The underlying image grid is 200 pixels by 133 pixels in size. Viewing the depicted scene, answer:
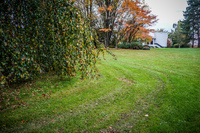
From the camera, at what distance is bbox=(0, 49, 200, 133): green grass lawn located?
275cm

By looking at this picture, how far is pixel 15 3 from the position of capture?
9.47ft

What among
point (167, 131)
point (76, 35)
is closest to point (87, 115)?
point (167, 131)

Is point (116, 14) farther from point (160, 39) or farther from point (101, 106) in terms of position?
point (160, 39)

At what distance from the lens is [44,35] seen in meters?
3.51

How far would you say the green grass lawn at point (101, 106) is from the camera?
9.01ft

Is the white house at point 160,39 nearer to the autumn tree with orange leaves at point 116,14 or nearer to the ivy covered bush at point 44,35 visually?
the autumn tree with orange leaves at point 116,14

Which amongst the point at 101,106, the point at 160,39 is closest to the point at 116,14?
the point at 101,106

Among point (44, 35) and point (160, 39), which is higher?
point (160, 39)

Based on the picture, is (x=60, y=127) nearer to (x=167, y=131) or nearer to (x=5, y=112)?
(x=5, y=112)

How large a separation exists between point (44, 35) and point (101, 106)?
2.92m

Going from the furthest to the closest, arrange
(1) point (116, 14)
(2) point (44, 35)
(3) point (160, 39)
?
1. (3) point (160, 39)
2. (1) point (116, 14)
3. (2) point (44, 35)

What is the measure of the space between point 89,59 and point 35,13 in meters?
2.04

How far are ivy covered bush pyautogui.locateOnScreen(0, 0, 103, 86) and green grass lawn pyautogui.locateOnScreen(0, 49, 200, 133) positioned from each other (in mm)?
→ 1133

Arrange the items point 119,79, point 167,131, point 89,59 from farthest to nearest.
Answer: point 119,79 → point 89,59 → point 167,131
